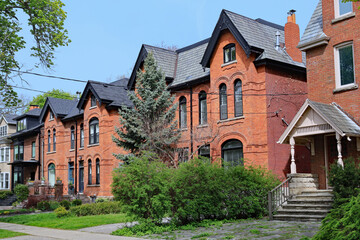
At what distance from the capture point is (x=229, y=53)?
2338 cm

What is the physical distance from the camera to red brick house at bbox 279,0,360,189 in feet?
55.5

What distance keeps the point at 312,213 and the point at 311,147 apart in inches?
165

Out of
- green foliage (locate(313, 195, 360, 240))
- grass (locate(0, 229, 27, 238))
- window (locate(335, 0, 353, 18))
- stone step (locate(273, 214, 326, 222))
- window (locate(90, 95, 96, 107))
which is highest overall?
window (locate(335, 0, 353, 18))

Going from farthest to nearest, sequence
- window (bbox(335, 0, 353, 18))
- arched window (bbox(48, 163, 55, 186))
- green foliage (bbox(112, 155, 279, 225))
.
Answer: arched window (bbox(48, 163, 55, 186)) < window (bbox(335, 0, 353, 18)) < green foliage (bbox(112, 155, 279, 225))

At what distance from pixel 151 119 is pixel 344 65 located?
11.4 metres

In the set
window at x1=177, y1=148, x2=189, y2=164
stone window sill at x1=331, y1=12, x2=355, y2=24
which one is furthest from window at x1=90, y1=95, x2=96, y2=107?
stone window sill at x1=331, y1=12, x2=355, y2=24

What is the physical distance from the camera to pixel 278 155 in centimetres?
2131

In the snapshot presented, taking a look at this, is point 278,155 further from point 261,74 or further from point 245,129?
point 261,74

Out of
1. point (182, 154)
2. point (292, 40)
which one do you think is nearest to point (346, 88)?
point (292, 40)

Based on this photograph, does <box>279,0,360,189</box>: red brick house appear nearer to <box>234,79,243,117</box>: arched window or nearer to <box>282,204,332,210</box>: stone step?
<box>282,204,332,210</box>: stone step

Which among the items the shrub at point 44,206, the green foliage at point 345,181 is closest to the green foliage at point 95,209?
the shrub at point 44,206

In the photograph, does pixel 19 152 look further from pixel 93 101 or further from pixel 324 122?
pixel 324 122

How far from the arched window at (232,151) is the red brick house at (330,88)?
3.98 m

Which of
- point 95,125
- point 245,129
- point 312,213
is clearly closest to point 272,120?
point 245,129
